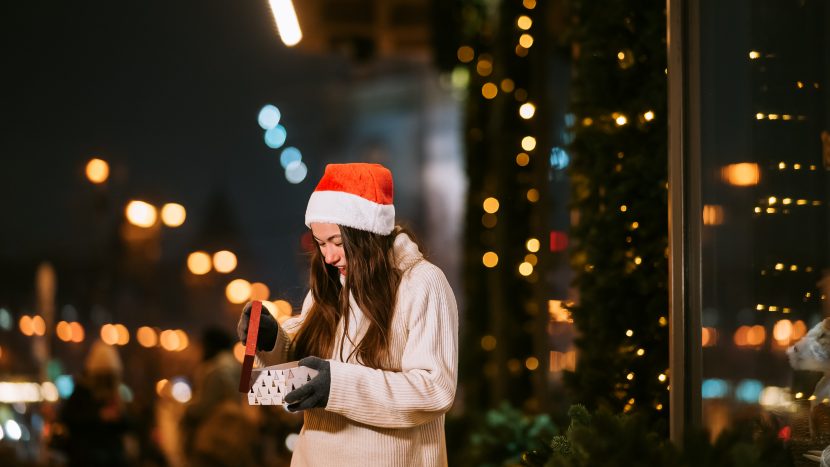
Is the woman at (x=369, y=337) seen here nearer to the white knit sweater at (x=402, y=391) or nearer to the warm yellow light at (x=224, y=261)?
the white knit sweater at (x=402, y=391)

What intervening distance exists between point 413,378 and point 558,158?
6623mm

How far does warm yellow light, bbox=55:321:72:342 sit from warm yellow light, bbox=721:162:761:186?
31992 millimetres

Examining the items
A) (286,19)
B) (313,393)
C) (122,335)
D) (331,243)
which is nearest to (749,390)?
(331,243)

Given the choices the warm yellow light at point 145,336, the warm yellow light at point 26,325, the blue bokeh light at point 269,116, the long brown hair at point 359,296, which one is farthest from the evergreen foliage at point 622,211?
the warm yellow light at point 26,325

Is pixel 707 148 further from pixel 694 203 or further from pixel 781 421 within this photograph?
pixel 781 421

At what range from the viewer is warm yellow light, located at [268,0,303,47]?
479cm

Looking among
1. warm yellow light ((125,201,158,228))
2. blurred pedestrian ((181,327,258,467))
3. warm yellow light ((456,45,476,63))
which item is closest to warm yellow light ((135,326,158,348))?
warm yellow light ((125,201,158,228))

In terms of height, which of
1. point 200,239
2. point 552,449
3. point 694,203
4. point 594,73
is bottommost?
point 552,449

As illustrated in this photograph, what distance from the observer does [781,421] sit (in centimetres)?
411

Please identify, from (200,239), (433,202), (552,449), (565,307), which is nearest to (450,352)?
(552,449)

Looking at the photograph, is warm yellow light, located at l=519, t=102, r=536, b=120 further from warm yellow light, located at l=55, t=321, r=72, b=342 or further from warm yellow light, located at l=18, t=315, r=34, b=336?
warm yellow light, located at l=55, t=321, r=72, b=342

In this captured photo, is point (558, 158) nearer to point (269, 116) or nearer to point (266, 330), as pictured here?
point (266, 330)

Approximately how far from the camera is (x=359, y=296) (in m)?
3.62

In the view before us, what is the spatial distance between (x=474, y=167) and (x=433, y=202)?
21.7m
